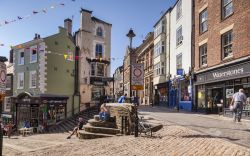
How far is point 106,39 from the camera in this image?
39.9m

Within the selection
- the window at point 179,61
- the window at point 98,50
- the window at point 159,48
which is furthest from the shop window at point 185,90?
the window at point 98,50

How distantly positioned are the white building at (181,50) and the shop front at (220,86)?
2.33 metres

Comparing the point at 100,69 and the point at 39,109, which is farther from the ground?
the point at 100,69

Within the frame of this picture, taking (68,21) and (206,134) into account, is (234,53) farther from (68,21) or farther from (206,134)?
(68,21)

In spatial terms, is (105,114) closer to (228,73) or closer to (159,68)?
(228,73)

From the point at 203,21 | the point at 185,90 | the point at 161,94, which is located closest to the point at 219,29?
the point at 203,21

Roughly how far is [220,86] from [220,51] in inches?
90.5

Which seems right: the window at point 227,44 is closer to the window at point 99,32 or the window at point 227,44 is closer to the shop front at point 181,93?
the shop front at point 181,93

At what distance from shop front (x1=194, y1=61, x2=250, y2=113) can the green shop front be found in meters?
14.9

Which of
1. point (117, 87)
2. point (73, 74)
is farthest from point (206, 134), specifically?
point (117, 87)

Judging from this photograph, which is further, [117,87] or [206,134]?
[117,87]

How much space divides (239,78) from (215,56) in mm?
3197

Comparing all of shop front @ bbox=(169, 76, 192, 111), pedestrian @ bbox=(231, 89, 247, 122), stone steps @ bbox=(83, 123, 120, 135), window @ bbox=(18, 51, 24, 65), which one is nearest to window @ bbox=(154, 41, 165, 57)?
shop front @ bbox=(169, 76, 192, 111)

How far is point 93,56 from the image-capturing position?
38125 millimetres
